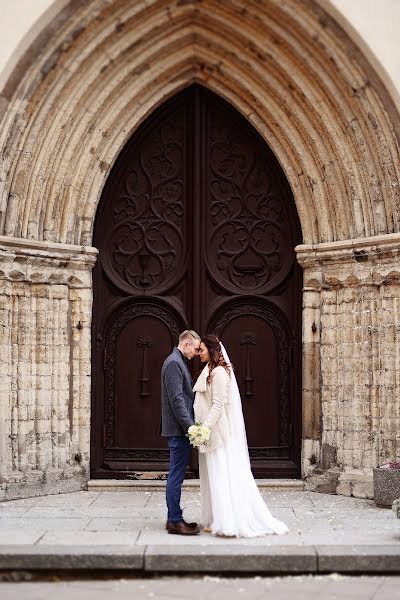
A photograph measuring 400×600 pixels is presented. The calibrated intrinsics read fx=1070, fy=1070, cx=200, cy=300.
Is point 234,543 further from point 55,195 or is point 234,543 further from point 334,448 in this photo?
point 55,195

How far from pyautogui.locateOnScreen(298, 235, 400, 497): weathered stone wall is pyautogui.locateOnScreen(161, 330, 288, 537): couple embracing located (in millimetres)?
2256

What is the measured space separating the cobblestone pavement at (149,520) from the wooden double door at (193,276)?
774 millimetres

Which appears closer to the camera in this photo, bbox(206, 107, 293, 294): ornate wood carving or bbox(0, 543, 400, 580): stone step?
bbox(0, 543, 400, 580): stone step

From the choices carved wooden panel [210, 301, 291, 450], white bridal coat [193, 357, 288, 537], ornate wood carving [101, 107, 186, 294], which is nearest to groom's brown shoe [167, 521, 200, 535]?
white bridal coat [193, 357, 288, 537]

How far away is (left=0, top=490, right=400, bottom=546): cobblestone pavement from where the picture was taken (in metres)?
7.78

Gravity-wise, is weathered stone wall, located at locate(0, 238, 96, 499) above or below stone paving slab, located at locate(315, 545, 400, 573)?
above

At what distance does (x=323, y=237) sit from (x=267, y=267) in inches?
28.5

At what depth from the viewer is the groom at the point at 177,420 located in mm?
8109

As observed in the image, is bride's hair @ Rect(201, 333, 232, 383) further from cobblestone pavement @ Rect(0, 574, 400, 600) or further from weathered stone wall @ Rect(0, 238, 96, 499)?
weathered stone wall @ Rect(0, 238, 96, 499)

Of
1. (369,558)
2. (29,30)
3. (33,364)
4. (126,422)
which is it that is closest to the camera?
(369,558)

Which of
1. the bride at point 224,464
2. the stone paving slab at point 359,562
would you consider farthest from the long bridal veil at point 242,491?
the stone paving slab at point 359,562

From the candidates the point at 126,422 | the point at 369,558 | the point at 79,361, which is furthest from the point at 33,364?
the point at 369,558

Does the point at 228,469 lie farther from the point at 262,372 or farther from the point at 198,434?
the point at 262,372

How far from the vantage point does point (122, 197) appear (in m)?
11.0
